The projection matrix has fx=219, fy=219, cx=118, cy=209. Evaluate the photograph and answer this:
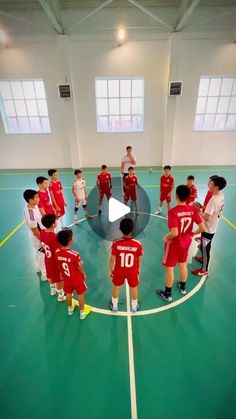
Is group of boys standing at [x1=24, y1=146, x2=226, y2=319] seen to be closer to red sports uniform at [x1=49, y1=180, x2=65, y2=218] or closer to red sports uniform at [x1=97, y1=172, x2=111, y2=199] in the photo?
red sports uniform at [x1=49, y1=180, x2=65, y2=218]

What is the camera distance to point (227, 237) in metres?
5.67

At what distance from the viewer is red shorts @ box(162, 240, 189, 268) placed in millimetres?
3334

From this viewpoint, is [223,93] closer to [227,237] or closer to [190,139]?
[190,139]

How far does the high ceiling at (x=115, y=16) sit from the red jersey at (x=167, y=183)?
7.72 meters

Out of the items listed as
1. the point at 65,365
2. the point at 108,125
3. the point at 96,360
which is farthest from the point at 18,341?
the point at 108,125

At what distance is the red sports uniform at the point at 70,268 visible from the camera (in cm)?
289

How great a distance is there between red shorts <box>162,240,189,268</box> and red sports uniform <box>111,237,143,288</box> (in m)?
0.62

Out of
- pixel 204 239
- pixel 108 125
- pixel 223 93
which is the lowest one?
pixel 204 239

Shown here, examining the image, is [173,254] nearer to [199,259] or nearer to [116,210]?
[199,259]

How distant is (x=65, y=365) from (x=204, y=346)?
1.94 meters

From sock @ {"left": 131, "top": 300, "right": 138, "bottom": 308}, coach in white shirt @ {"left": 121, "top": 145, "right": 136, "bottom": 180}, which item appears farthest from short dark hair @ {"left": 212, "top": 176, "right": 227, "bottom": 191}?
coach in white shirt @ {"left": 121, "top": 145, "right": 136, "bottom": 180}

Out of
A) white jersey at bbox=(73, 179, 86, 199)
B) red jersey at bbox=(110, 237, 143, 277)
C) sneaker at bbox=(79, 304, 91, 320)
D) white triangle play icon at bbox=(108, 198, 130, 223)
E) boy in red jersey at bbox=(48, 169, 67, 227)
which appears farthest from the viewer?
white triangle play icon at bbox=(108, 198, 130, 223)

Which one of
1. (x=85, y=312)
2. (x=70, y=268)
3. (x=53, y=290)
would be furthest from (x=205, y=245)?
(x=53, y=290)
